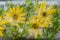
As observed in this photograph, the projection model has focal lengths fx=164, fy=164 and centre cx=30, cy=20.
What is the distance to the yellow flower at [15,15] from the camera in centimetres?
80

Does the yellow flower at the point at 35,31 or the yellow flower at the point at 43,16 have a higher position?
the yellow flower at the point at 43,16

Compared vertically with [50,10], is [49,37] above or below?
below

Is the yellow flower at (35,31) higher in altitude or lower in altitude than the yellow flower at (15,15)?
→ lower

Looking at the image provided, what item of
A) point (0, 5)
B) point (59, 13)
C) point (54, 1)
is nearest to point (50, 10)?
point (59, 13)

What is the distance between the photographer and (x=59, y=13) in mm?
838

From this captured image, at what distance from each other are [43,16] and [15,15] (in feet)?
0.46

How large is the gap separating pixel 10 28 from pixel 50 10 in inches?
8.7

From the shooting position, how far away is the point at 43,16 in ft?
2.66

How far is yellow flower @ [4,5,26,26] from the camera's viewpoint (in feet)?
2.62

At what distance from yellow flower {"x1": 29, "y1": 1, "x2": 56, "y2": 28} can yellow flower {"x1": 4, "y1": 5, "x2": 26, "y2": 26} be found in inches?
2.0

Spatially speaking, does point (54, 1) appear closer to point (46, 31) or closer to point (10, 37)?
A: point (46, 31)

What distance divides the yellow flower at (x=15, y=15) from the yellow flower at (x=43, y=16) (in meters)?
0.05

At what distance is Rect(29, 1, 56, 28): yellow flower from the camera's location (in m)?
0.80

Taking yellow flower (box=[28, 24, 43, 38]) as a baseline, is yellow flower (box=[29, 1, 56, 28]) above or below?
above
